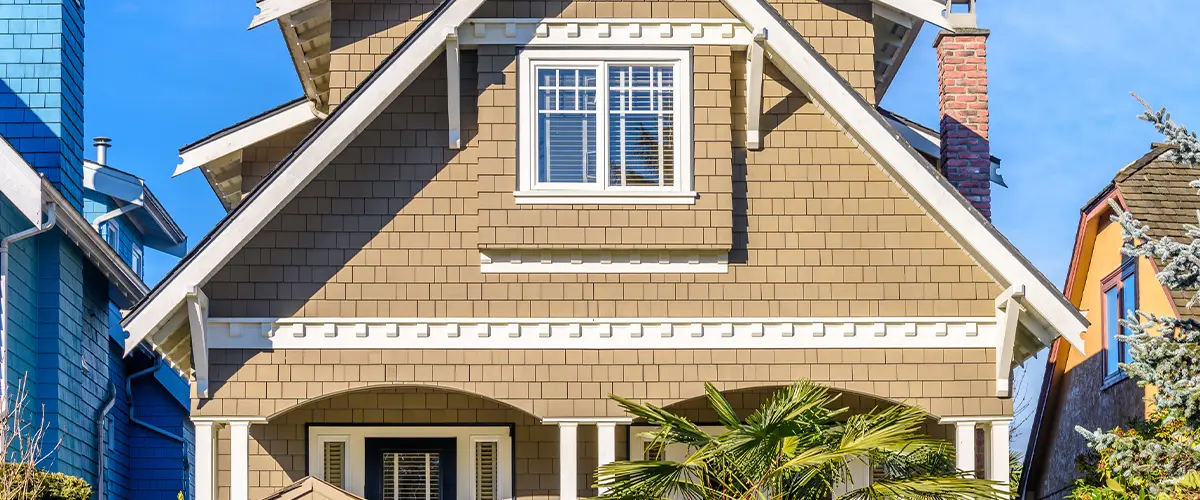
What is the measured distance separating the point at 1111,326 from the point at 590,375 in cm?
811

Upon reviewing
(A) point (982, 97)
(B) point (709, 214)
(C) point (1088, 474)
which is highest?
(A) point (982, 97)

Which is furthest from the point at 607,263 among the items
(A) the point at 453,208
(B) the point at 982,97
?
(B) the point at 982,97

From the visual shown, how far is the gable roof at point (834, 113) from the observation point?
49.2 ft

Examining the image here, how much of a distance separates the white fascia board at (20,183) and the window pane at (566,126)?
5592 millimetres

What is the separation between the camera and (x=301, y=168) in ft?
49.9

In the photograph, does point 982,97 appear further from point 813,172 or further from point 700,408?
point 700,408

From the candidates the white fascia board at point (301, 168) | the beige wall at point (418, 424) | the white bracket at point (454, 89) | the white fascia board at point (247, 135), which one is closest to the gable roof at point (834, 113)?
the white fascia board at point (301, 168)

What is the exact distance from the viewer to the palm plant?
13.2m

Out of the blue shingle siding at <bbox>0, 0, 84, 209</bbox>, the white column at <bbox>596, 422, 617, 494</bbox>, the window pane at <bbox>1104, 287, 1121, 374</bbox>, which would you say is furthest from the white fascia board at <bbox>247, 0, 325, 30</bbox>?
the window pane at <bbox>1104, 287, 1121, 374</bbox>

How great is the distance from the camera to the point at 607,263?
15.7 m

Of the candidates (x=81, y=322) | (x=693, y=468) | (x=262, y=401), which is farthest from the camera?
(x=81, y=322)

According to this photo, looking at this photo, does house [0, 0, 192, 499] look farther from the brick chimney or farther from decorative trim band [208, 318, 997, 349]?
the brick chimney

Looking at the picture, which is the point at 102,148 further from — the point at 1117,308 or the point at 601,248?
the point at 1117,308

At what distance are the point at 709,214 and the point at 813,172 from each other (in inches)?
47.6
